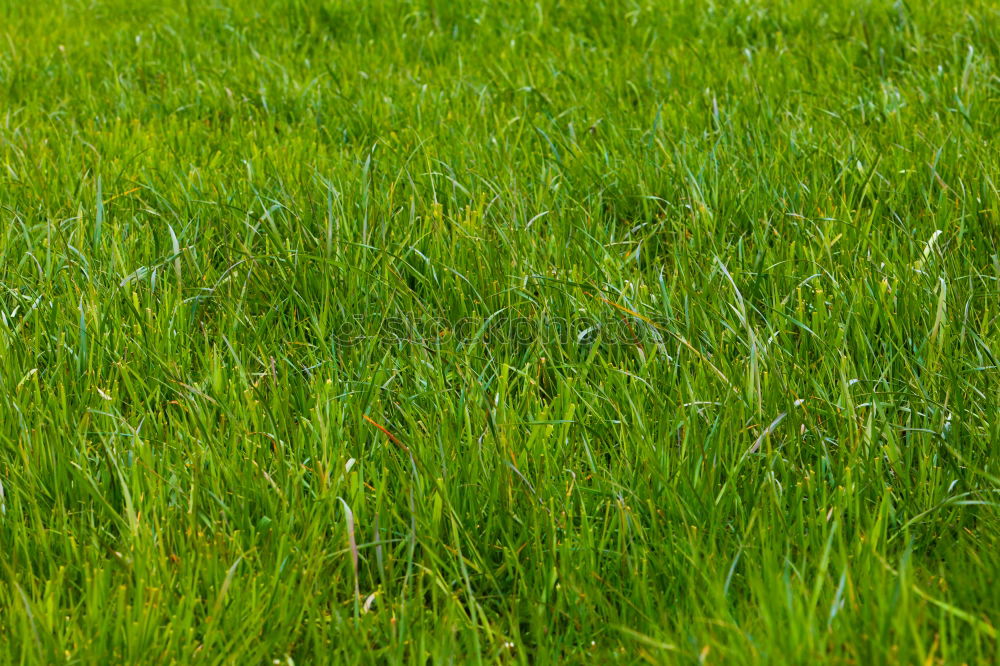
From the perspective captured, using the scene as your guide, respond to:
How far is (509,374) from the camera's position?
2.04 metres

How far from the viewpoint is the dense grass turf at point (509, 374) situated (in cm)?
140

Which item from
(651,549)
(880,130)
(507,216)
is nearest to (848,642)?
(651,549)

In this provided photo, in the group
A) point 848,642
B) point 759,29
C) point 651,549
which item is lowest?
point 651,549

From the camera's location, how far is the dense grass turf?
1.40 metres

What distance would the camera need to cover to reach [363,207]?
2.62m

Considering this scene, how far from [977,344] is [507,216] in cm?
119

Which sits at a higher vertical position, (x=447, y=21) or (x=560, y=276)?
(x=447, y=21)

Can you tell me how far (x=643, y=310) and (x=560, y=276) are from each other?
0.85ft

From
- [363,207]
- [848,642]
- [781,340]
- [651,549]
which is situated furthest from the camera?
[363,207]

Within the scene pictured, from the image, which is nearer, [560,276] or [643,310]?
[643,310]

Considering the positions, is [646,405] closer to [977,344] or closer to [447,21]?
[977,344]

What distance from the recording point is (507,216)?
2637mm

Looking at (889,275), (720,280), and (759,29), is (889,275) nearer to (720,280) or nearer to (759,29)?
(720,280)

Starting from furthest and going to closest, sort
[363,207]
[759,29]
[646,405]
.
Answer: [759,29] → [363,207] → [646,405]
